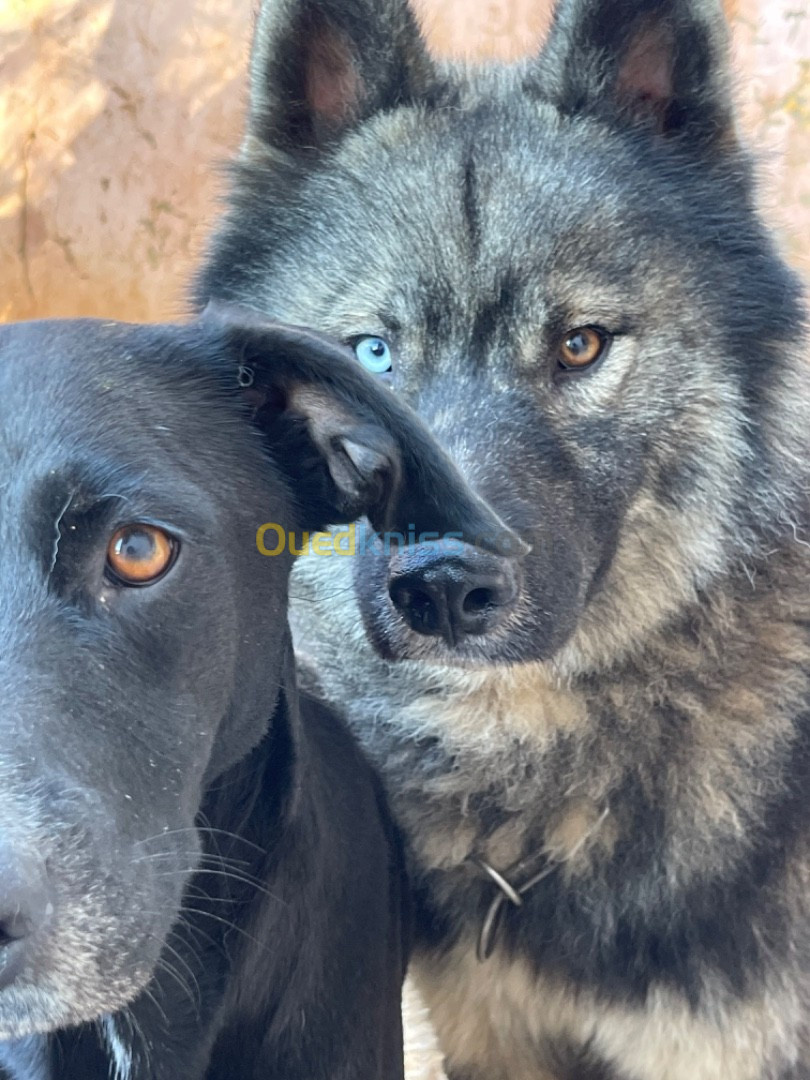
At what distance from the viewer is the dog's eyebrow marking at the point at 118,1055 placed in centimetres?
115

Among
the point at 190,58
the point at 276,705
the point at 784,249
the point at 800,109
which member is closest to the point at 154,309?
the point at 190,58

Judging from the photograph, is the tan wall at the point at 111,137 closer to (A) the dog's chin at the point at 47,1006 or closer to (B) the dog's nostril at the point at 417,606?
(B) the dog's nostril at the point at 417,606

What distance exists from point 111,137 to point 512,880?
Result: 2442 millimetres

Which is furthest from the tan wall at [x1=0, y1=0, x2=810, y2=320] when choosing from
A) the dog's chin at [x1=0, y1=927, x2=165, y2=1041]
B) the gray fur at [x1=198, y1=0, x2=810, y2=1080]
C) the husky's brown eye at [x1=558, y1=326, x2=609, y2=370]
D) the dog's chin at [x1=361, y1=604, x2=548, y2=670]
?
the dog's chin at [x1=0, y1=927, x2=165, y2=1041]

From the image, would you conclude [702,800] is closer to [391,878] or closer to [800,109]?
[391,878]

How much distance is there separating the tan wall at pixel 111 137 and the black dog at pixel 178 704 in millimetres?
2045

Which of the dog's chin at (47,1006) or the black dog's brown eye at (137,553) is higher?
the black dog's brown eye at (137,553)

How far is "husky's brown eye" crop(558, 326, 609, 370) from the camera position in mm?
1498

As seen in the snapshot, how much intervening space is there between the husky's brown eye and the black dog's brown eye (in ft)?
2.17

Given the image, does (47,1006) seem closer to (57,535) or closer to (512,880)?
(57,535)

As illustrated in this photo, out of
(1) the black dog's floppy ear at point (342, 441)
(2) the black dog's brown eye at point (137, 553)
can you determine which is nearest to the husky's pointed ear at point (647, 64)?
(1) the black dog's floppy ear at point (342, 441)

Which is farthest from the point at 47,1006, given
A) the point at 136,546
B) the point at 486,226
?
the point at 486,226

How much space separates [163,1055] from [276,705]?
349 mm

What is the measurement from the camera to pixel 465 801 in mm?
1659
